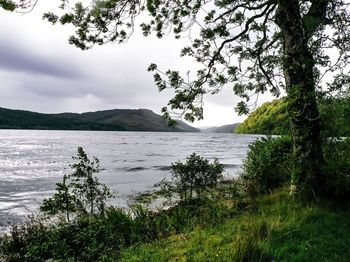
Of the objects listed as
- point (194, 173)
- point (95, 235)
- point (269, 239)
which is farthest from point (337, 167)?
point (194, 173)

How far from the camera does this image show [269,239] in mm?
7020

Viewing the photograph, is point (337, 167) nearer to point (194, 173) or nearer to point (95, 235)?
point (95, 235)

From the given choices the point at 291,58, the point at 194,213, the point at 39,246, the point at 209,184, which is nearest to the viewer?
the point at 291,58

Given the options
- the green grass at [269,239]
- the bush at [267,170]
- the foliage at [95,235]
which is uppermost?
the bush at [267,170]

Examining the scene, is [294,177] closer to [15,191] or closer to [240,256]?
[240,256]

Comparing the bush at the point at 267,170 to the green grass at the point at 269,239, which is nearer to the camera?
the green grass at the point at 269,239

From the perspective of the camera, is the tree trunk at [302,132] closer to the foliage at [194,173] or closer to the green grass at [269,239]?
the green grass at [269,239]

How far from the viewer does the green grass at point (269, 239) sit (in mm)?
6421

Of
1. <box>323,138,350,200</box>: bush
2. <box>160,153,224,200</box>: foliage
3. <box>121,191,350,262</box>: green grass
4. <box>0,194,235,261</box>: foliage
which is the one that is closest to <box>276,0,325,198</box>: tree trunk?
<box>323,138,350,200</box>: bush

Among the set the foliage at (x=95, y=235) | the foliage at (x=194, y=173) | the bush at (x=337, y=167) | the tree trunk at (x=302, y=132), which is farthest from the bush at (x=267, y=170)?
the bush at (x=337, y=167)

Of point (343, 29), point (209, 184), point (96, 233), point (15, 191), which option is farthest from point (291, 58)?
point (15, 191)

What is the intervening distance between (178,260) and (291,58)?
5.67 meters

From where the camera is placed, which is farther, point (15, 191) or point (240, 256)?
point (15, 191)

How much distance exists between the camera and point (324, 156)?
33.0 ft
